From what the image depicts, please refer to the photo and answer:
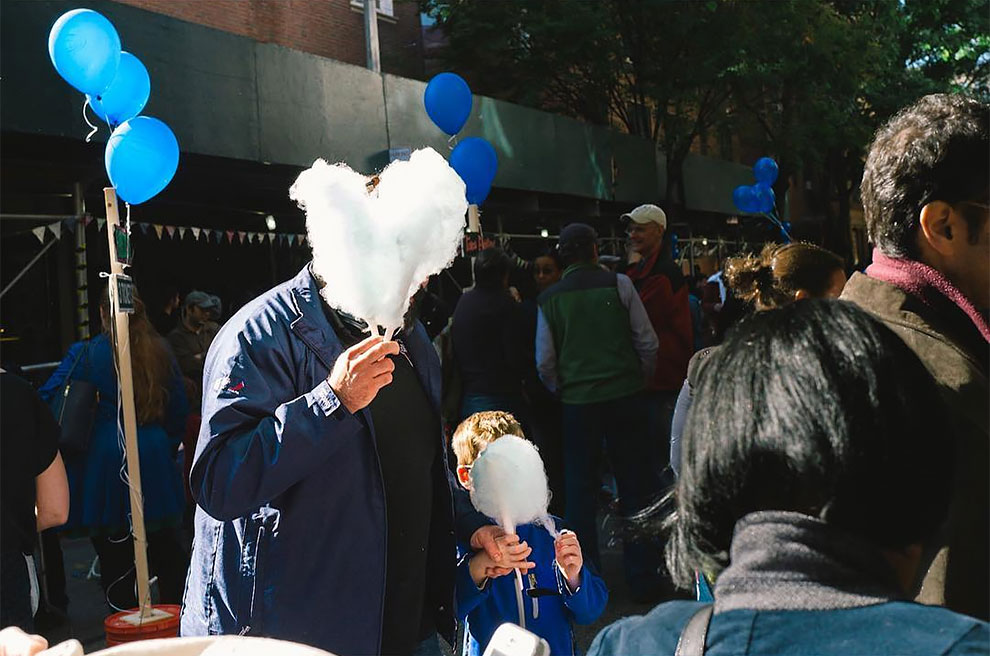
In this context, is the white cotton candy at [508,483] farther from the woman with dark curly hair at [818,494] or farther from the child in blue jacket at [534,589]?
the woman with dark curly hair at [818,494]

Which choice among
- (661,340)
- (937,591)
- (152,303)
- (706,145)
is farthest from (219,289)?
(706,145)

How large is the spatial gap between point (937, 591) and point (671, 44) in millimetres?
14859

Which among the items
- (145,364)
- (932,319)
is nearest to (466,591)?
(932,319)

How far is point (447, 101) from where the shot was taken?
363 inches

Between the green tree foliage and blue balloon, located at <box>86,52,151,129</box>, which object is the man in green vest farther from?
the green tree foliage

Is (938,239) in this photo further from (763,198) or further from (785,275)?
(763,198)

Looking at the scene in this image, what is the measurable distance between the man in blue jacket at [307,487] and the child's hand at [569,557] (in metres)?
0.46

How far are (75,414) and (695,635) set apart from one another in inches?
189

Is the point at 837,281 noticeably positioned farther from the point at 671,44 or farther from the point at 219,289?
the point at 671,44

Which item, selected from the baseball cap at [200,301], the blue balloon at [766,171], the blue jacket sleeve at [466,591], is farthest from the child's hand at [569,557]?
the blue balloon at [766,171]

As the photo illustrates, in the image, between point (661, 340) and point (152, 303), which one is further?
point (152, 303)

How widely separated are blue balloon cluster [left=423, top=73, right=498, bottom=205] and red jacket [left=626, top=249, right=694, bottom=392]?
9.83ft

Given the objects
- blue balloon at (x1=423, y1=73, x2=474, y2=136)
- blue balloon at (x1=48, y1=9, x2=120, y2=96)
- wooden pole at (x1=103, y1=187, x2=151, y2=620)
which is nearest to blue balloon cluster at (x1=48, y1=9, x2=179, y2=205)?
blue balloon at (x1=48, y1=9, x2=120, y2=96)

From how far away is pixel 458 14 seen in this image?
49.9ft
